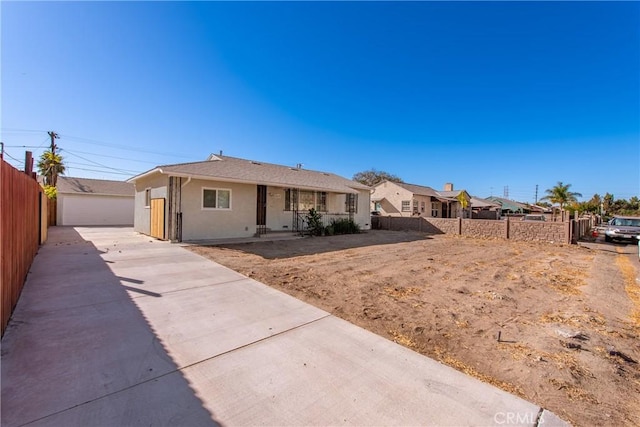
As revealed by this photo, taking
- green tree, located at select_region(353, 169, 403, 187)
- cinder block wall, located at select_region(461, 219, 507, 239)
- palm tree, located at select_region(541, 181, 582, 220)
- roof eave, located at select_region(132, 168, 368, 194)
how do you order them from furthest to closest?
green tree, located at select_region(353, 169, 403, 187) → palm tree, located at select_region(541, 181, 582, 220) → cinder block wall, located at select_region(461, 219, 507, 239) → roof eave, located at select_region(132, 168, 368, 194)


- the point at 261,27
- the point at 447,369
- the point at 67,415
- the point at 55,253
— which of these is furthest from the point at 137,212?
the point at 447,369

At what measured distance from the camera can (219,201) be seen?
12508mm

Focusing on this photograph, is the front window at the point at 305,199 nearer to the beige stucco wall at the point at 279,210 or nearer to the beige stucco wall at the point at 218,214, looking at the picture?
the beige stucco wall at the point at 279,210

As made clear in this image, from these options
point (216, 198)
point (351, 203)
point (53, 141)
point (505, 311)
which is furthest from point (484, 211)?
point (53, 141)

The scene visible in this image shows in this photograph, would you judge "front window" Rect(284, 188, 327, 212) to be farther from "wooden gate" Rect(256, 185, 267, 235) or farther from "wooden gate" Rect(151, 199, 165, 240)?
"wooden gate" Rect(151, 199, 165, 240)

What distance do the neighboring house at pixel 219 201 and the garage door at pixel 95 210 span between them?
9.77 meters

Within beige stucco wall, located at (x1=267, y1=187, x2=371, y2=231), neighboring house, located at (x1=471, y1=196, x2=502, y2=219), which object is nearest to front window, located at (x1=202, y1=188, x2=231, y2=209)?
beige stucco wall, located at (x1=267, y1=187, x2=371, y2=231)

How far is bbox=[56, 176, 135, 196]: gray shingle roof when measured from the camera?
21.5 meters

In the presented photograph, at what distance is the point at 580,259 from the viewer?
33.0ft

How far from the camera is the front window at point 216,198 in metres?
12.1

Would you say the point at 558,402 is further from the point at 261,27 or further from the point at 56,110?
the point at 56,110

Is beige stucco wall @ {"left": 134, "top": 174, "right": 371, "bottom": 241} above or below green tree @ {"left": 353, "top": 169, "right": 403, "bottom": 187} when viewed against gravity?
below

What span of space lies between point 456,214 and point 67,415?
37.5 metres

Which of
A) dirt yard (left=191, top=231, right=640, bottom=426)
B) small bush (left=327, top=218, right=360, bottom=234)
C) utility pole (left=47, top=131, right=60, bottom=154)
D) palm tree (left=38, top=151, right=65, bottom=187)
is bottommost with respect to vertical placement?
dirt yard (left=191, top=231, right=640, bottom=426)
